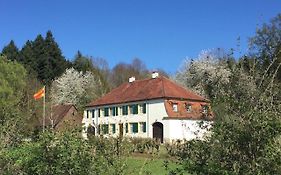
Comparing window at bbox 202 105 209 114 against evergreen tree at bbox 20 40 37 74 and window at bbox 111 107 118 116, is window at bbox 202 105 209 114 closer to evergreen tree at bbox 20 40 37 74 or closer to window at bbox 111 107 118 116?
window at bbox 111 107 118 116

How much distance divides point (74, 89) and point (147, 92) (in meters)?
29.6

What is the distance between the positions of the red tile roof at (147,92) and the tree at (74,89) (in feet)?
65.1

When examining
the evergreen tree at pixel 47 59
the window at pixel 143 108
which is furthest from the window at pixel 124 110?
the evergreen tree at pixel 47 59

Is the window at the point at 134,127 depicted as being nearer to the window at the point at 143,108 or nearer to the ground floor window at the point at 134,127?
the ground floor window at the point at 134,127

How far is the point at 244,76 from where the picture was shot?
652 cm

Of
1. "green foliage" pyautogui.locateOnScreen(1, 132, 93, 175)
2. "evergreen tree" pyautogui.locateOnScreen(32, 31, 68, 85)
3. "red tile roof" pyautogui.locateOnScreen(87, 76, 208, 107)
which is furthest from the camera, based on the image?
"evergreen tree" pyautogui.locateOnScreen(32, 31, 68, 85)

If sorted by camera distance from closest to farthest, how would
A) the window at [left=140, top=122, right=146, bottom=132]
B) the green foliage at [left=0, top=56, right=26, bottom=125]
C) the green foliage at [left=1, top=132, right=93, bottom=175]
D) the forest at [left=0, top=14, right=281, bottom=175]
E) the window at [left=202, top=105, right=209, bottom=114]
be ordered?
the forest at [left=0, top=14, right=281, bottom=175], the green foliage at [left=1, top=132, right=93, bottom=175], the window at [left=202, top=105, right=209, bottom=114], the green foliage at [left=0, top=56, right=26, bottom=125], the window at [left=140, top=122, right=146, bottom=132]

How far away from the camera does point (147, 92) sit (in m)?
50.6

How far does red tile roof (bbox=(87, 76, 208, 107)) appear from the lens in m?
48.5

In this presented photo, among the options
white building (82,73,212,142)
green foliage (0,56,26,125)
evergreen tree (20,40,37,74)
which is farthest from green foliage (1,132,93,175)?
evergreen tree (20,40,37,74)

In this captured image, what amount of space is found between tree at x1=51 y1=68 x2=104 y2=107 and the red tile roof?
19.8 metres

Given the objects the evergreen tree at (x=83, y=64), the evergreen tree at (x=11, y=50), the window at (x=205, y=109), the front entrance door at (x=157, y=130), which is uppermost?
the evergreen tree at (x=11, y=50)

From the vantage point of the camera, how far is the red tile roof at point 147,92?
48469mm

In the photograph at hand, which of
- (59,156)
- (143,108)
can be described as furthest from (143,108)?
(59,156)
